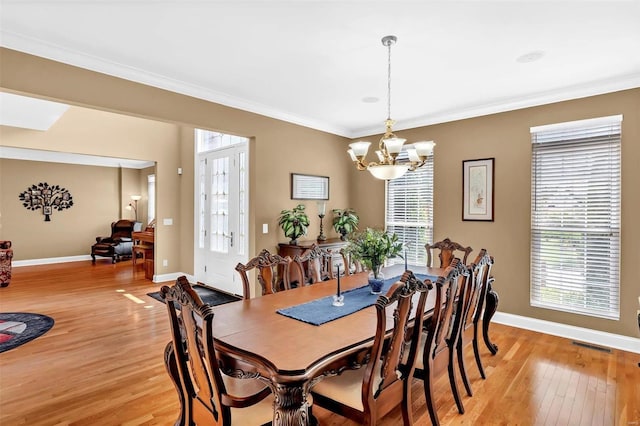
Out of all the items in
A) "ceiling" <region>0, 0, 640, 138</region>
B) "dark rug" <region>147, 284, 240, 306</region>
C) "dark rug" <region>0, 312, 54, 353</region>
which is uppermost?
"ceiling" <region>0, 0, 640, 138</region>

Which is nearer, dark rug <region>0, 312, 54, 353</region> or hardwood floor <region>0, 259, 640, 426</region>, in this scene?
hardwood floor <region>0, 259, 640, 426</region>

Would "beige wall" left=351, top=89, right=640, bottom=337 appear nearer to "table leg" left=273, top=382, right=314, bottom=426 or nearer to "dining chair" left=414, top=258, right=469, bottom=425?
"dining chair" left=414, top=258, right=469, bottom=425

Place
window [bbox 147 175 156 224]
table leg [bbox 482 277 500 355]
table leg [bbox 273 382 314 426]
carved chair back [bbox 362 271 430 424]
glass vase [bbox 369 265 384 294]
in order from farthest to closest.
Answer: window [bbox 147 175 156 224]
table leg [bbox 482 277 500 355]
glass vase [bbox 369 265 384 294]
carved chair back [bbox 362 271 430 424]
table leg [bbox 273 382 314 426]

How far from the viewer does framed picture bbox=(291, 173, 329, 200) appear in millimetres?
4895

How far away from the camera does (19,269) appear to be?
25.9ft

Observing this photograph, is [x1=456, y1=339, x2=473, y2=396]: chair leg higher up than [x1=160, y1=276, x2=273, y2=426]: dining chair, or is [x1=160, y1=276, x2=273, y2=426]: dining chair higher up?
[x1=160, y1=276, x2=273, y2=426]: dining chair

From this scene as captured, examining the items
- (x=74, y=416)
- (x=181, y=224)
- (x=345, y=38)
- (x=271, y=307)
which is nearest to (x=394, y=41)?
(x=345, y=38)

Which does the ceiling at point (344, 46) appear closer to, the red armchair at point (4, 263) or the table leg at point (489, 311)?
the table leg at point (489, 311)

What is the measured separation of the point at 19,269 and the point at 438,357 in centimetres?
978

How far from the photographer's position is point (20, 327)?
13.0ft

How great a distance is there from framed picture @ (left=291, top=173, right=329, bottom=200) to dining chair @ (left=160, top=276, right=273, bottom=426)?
3.33m

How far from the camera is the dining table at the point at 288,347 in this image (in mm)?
1384

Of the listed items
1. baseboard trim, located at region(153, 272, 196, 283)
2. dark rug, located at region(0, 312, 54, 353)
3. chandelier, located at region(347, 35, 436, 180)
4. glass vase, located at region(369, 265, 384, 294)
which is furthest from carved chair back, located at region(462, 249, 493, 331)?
baseboard trim, located at region(153, 272, 196, 283)

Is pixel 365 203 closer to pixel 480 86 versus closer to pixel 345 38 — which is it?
pixel 480 86
